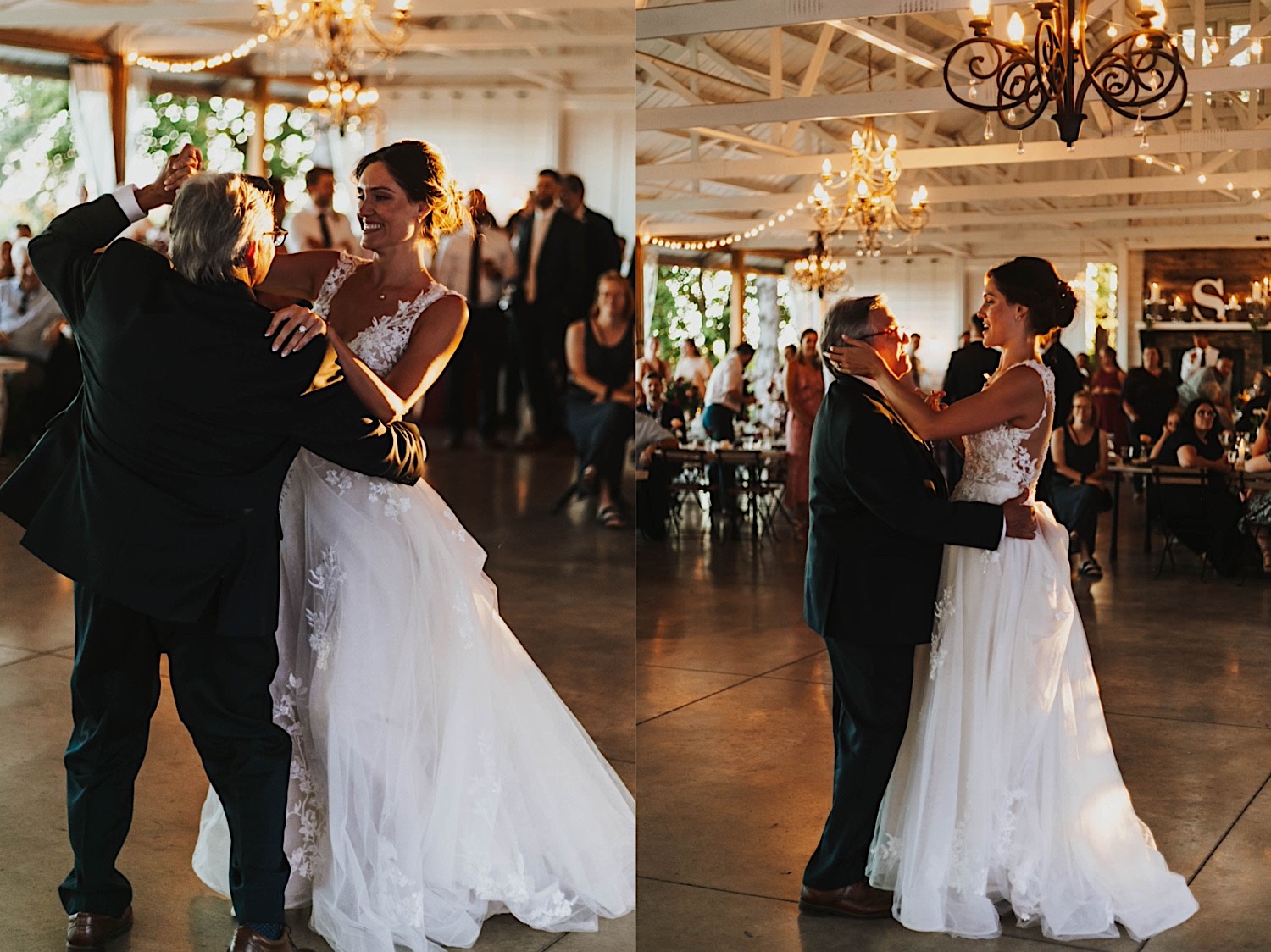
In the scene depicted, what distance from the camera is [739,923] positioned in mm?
2943

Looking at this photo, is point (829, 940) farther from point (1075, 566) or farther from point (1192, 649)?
point (1075, 566)

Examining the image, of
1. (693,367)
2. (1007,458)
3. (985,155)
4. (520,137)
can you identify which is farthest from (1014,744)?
(985,155)

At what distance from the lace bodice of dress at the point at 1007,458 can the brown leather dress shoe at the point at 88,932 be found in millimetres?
2020

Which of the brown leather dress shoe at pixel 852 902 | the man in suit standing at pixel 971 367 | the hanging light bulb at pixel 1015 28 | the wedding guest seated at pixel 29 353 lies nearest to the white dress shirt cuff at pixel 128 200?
the wedding guest seated at pixel 29 353

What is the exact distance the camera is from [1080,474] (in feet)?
27.2

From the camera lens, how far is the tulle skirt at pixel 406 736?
2.62 metres

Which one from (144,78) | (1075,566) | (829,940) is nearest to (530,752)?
(829,940)

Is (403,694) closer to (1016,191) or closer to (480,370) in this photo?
(480,370)

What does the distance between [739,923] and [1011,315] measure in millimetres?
1460

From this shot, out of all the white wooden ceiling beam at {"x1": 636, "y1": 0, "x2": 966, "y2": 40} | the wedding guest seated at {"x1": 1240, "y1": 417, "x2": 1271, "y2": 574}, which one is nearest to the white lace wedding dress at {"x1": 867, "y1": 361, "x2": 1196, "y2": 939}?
the wedding guest seated at {"x1": 1240, "y1": 417, "x2": 1271, "y2": 574}

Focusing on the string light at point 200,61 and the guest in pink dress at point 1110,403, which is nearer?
the string light at point 200,61

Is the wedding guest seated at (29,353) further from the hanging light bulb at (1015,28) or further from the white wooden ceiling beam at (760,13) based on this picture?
the white wooden ceiling beam at (760,13)

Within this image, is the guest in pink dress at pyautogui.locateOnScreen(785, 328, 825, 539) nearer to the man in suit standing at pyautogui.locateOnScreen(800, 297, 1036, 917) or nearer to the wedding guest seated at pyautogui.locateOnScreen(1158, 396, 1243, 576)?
the wedding guest seated at pyautogui.locateOnScreen(1158, 396, 1243, 576)

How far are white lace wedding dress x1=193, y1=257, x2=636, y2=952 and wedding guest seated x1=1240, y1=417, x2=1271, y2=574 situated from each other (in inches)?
242
